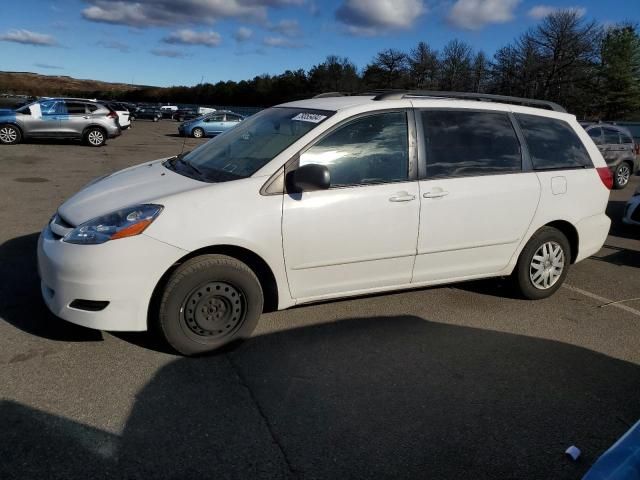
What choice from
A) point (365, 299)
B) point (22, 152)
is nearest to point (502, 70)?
point (22, 152)

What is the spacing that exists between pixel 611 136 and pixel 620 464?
13.7 metres

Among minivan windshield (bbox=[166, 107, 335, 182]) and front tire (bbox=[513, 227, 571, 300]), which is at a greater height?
minivan windshield (bbox=[166, 107, 335, 182])

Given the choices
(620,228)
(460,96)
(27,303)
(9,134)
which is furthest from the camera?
(9,134)

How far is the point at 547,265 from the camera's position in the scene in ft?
15.7

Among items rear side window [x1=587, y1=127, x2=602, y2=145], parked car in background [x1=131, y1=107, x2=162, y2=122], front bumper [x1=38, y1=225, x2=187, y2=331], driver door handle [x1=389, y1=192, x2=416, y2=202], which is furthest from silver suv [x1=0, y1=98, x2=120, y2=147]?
parked car in background [x1=131, y1=107, x2=162, y2=122]

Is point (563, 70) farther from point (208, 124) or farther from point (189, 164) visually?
point (189, 164)

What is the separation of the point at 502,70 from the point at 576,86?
7.85 meters

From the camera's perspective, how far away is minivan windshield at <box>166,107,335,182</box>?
12.4 ft

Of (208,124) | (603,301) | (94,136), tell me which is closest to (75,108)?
(94,136)

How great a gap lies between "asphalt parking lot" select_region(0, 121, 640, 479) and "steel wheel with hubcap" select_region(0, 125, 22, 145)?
1586 centimetres

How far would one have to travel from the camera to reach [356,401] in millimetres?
3100

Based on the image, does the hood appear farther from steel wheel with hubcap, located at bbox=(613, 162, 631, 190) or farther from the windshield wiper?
steel wheel with hubcap, located at bbox=(613, 162, 631, 190)

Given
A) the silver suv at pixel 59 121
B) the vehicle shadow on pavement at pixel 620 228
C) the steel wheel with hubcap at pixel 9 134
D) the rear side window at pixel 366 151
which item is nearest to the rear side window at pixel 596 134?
the vehicle shadow on pavement at pixel 620 228

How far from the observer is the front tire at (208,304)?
3338 millimetres
